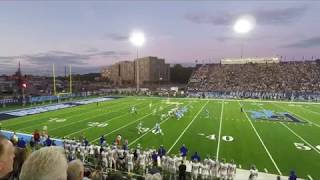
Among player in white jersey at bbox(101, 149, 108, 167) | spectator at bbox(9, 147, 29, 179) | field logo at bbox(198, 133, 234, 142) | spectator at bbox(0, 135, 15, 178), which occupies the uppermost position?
spectator at bbox(0, 135, 15, 178)

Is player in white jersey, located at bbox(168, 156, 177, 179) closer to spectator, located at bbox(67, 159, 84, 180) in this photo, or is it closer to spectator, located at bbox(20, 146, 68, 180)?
spectator, located at bbox(67, 159, 84, 180)

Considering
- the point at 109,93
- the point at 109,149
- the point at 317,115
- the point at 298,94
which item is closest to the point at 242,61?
the point at 298,94

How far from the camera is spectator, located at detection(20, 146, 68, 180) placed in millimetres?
1606

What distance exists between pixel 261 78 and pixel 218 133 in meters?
48.7

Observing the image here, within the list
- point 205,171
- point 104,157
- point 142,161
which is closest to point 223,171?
point 205,171

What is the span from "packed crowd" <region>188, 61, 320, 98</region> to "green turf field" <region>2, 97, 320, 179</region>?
96.7ft

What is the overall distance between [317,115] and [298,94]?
2267 centimetres

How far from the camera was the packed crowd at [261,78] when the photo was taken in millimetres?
58906

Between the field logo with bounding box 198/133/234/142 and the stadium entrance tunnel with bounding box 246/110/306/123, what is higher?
the stadium entrance tunnel with bounding box 246/110/306/123

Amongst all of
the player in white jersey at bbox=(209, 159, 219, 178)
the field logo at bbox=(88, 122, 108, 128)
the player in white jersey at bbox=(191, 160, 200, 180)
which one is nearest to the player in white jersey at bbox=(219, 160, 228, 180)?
the player in white jersey at bbox=(209, 159, 219, 178)

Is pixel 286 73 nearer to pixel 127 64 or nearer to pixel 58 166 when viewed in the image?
pixel 58 166

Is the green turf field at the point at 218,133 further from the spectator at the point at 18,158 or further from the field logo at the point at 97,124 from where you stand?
the spectator at the point at 18,158

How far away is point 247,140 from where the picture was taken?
19312 millimetres

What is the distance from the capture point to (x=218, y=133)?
21.3 metres
